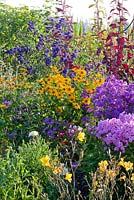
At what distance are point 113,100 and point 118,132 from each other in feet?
2.76

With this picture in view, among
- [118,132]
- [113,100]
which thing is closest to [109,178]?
[118,132]

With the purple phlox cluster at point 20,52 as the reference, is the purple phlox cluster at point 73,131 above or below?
below

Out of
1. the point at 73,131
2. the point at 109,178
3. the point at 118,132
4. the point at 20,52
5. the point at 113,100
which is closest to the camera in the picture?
the point at 109,178

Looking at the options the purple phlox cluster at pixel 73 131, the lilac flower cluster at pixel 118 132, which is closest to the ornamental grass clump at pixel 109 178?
the lilac flower cluster at pixel 118 132

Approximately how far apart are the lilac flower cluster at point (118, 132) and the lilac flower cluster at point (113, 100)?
562 millimetres

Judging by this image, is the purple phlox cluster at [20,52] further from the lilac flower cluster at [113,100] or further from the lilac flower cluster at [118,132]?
the lilac flower cluster at [118,132]

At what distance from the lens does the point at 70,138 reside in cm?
470

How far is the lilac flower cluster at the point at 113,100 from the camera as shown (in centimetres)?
470

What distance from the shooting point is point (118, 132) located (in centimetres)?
393

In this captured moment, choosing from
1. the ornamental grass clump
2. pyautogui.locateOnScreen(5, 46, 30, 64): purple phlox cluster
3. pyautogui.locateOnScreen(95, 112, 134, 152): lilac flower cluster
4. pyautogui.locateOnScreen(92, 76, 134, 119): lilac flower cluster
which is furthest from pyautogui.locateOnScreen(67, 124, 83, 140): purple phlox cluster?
pyautogui.locateOnScreen(5, 46, 30, 64): purple phlox cluster

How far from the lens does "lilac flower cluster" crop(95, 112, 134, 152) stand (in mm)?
3869

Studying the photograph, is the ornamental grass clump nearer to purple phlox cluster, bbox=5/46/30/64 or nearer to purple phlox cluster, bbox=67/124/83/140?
purple phlox cluster, bbox=67/124/83/140

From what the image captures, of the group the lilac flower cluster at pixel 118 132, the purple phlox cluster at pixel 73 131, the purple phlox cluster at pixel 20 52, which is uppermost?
the purple phlox cluster at pixel 20 52

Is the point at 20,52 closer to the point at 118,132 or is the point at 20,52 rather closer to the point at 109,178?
the point at 118,132
